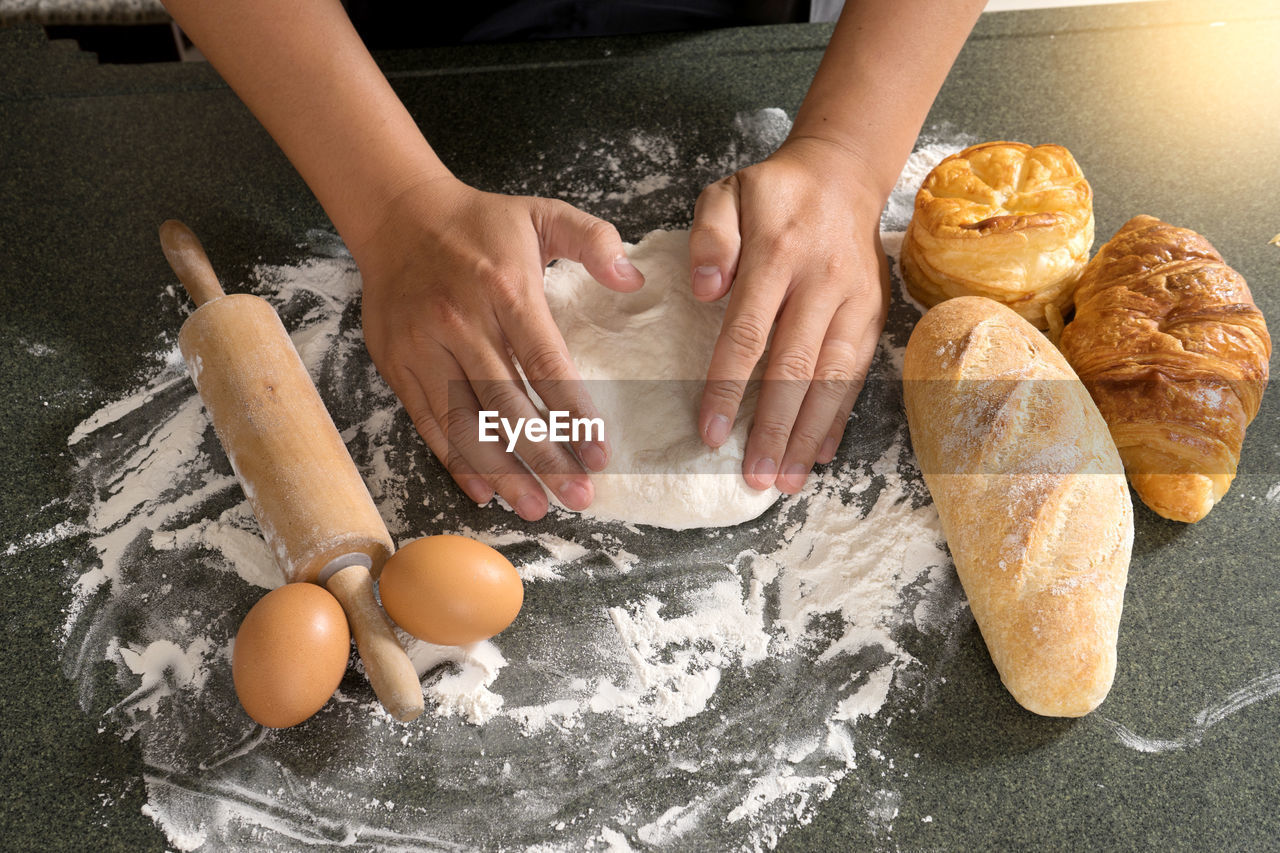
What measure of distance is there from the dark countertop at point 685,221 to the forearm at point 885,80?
0.68 feet

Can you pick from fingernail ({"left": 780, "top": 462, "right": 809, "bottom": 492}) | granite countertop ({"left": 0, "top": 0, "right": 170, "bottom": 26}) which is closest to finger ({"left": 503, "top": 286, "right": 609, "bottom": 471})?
fingernail ({"left": 780, "top": 462, "right": 809, "bottom": 492})

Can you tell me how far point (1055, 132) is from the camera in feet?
4.70

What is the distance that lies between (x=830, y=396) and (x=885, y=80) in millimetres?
521

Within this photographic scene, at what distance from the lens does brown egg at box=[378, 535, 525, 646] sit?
0.90 m

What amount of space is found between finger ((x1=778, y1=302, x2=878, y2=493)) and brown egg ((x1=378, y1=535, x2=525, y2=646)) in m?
0.39

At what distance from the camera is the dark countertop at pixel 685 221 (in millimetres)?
896

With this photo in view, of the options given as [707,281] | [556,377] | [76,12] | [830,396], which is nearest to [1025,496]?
[830,396]

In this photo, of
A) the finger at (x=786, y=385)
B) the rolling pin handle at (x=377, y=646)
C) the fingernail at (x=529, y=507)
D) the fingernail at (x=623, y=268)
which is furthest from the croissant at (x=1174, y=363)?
the rolling pin handle at (x=377, y=646)

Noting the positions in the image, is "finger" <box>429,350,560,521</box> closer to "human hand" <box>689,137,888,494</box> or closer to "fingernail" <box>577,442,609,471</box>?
"fingernail" <box>577,442,609,471</box>

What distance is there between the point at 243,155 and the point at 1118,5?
1.65 metres

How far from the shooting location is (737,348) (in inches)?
40.9

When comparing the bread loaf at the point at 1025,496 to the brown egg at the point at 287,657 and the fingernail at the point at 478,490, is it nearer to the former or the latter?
the fingernail at the point at 478,490

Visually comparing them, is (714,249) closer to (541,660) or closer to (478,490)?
(478,490)

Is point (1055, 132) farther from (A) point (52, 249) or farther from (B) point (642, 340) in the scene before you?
(A) point (52, 249)
